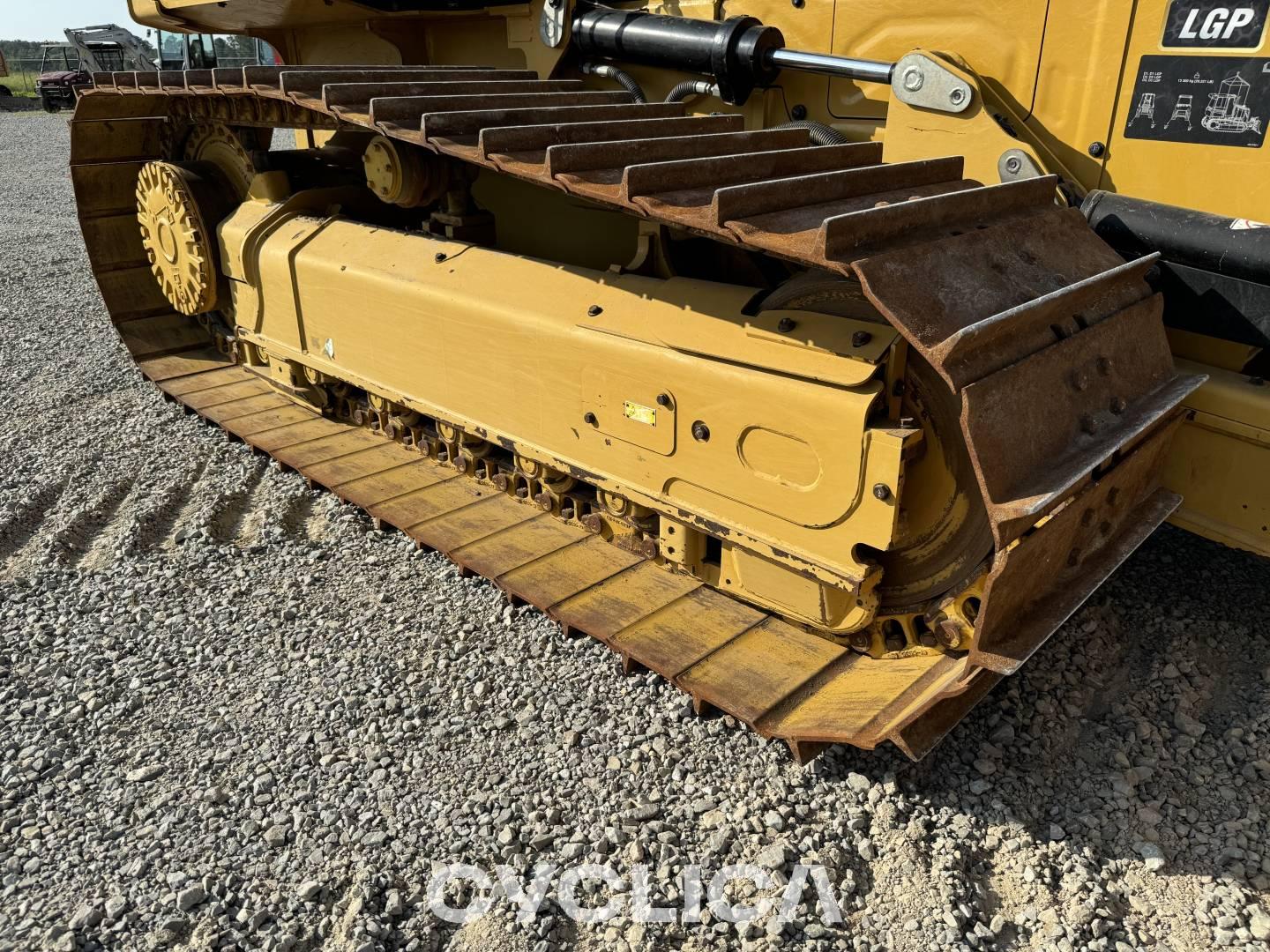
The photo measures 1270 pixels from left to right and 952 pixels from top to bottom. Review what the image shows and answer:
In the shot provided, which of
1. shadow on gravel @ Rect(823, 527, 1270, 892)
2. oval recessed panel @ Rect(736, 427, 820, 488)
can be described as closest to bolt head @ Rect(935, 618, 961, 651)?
shadow on gravel @ Rect(823, 527, 1270, 892)

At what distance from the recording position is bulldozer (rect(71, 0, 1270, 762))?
101 inches

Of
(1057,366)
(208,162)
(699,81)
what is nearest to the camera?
(1057,366)

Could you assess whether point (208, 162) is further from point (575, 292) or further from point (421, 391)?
point (575, 292)

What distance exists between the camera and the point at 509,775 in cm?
278

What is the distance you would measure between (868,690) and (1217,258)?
5.17 ft

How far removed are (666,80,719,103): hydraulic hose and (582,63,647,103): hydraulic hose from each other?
0.16 m

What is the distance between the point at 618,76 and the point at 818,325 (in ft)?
6.34

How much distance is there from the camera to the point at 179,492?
4551 millimetres

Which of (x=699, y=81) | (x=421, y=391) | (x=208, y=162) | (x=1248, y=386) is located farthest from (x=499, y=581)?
(x=208, y=162)

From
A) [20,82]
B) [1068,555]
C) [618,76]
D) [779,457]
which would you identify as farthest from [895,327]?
[20,82]

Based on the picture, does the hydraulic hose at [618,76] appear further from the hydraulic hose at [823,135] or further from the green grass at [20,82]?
the green grass at [20,82]

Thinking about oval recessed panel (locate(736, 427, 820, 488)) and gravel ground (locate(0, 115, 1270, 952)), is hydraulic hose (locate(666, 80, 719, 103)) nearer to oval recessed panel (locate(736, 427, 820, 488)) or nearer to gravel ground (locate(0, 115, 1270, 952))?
oval recessed panel (locate(736, 427, 820, 488))

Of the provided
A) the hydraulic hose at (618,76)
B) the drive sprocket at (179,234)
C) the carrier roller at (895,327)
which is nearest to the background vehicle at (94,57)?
the drive sprocket at (179,234)

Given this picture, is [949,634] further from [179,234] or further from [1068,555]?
[179,234]
